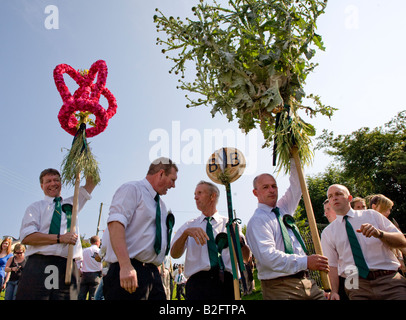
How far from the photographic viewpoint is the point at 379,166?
29.1m

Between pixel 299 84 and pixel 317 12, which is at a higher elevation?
pixel 317 12

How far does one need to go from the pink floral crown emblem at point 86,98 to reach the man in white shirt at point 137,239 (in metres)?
1.79

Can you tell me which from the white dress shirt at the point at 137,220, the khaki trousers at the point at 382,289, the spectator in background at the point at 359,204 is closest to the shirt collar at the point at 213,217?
the white dress shirt at the point at 137,220

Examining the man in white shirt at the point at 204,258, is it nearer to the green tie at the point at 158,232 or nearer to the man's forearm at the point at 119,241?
the green tie at the point at 158,232

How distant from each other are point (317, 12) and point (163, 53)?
73.5 inches

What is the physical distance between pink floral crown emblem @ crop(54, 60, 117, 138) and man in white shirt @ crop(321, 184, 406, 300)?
352 centimetres

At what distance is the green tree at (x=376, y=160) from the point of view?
87.7ft

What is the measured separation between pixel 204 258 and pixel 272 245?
90 centimetres

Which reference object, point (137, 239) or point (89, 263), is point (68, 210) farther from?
point (89, 263)

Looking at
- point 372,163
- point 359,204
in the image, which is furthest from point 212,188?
point 372,163

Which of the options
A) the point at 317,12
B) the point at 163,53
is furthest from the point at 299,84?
the point at 163,53

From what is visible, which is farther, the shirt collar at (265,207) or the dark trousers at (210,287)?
the shirt collar at (265,207)

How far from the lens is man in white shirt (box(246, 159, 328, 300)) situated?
301 cm

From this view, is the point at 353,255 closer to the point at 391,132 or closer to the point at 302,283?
the point at 302,283
